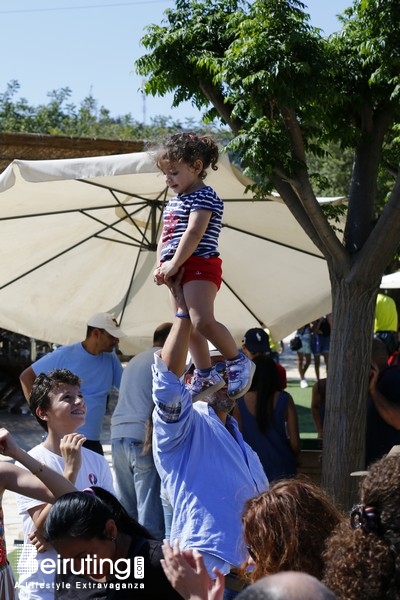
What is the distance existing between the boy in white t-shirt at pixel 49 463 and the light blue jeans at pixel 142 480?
5.20 ft

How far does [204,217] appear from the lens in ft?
14.2

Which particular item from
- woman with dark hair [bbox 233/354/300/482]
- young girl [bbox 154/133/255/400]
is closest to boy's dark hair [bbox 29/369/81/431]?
young girl [bbox 154/133/255/400]

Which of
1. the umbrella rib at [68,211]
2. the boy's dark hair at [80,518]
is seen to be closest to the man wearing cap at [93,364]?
the umbrella rib at [68,211]

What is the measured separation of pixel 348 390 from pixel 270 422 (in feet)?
2.00

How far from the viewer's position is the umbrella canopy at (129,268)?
25.4ft

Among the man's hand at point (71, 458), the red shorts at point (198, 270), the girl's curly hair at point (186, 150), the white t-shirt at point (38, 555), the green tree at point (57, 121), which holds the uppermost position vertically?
the green tree at point (57, 121)

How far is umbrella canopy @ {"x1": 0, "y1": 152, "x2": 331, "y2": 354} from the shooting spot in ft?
25.4

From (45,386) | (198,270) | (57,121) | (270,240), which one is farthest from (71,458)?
(57,121)

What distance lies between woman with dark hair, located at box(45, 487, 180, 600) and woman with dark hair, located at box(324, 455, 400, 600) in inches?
43.8

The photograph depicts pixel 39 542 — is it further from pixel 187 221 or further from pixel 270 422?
pixel 270 422

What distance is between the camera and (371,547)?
2.40m

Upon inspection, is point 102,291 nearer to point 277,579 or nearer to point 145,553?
point 145,553

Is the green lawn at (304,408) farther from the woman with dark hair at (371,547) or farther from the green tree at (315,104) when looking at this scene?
the woman with dark hair at (371,547)

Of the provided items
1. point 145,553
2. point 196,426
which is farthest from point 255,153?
point 145,553
